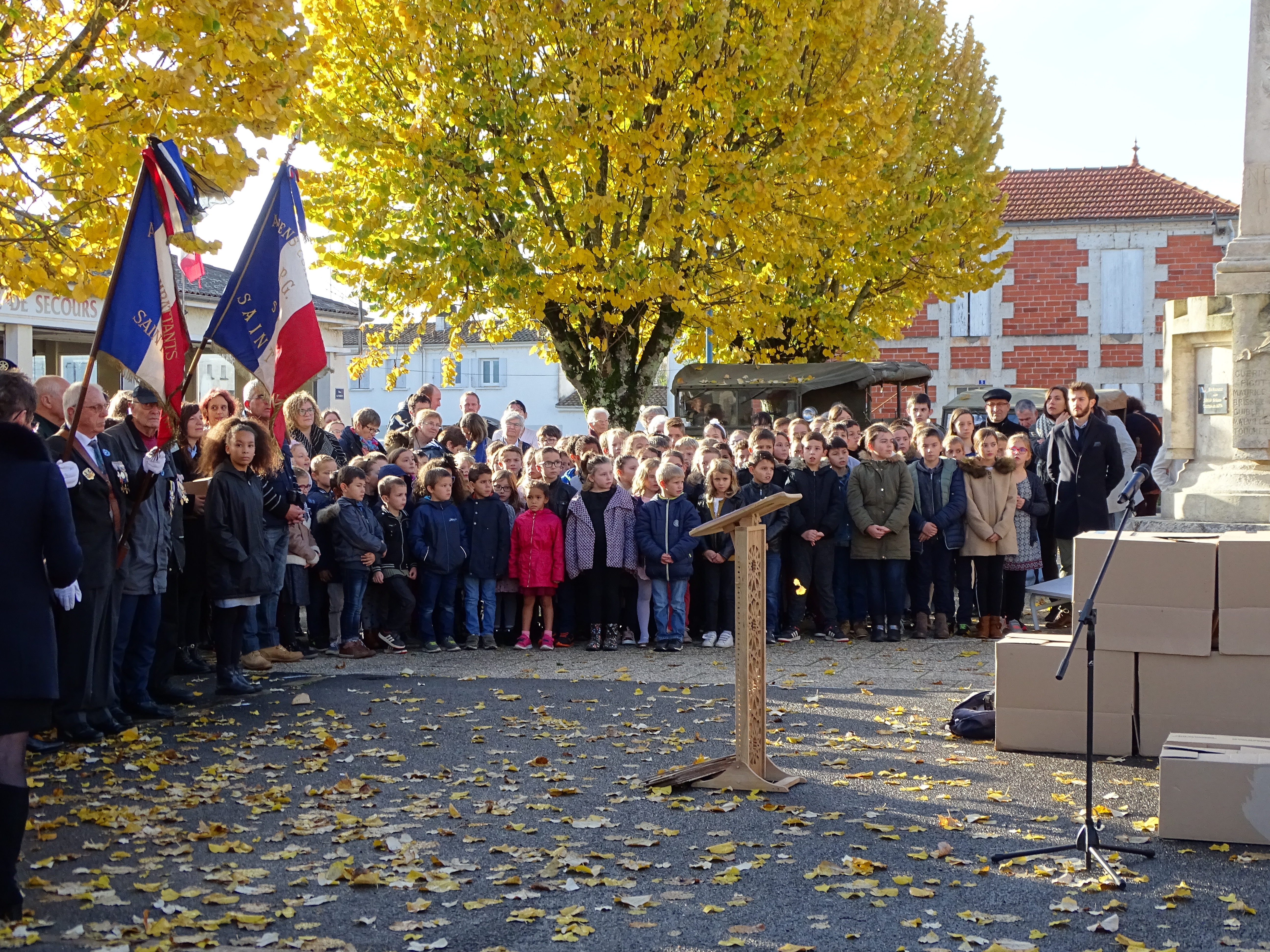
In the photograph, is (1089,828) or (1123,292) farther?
→ (1123,292)

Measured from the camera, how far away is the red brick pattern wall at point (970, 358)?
36.4 m

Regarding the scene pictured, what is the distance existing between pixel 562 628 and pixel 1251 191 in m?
6.41

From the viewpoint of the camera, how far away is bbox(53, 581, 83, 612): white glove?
225 inches

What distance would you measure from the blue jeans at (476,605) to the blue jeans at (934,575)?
375 cm

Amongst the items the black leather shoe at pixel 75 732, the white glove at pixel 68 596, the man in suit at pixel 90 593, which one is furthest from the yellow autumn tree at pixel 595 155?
the white glove at pixel 68 596

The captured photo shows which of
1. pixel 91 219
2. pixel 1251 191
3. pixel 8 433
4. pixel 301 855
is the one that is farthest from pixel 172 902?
pixel 1251 191

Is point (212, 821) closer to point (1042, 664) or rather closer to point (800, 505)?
point (1042, 664)

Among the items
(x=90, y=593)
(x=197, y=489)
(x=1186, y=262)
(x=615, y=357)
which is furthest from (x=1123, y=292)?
(x=90, y=593)

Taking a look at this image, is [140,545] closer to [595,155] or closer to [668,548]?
[668,548]

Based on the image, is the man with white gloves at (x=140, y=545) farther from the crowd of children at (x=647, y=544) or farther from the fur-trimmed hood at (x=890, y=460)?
the fur-trimmed hood at (x=890, y=460)

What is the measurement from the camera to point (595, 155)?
1725 cm

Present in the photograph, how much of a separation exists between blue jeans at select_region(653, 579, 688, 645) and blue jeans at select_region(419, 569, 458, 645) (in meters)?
1.73

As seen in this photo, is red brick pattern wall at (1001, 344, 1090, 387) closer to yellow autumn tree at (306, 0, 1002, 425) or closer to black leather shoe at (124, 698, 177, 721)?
yellow autumn tree at (306, 0, 1002, 425)

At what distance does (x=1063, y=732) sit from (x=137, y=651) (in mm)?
5642
